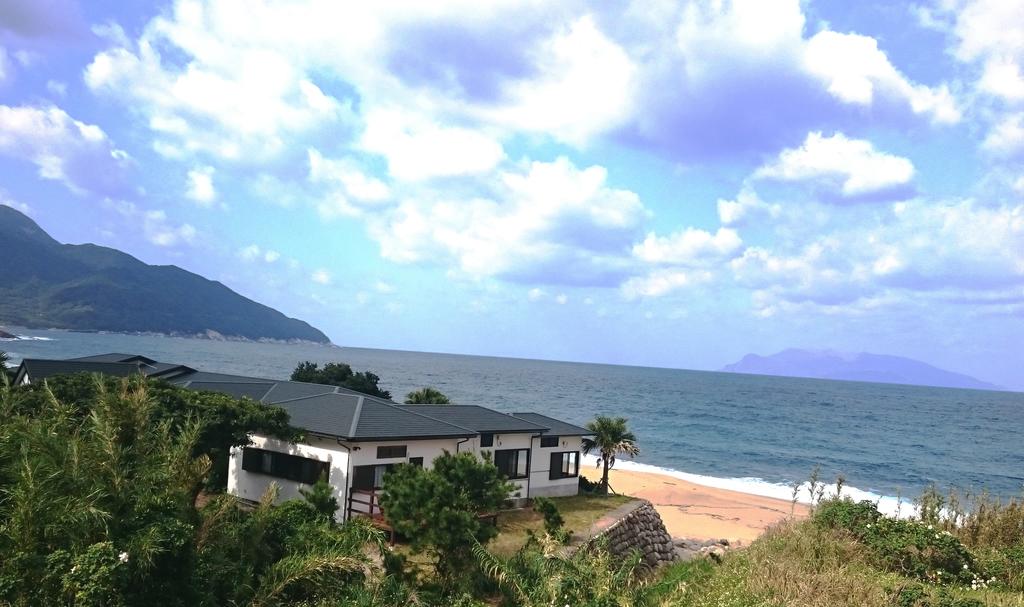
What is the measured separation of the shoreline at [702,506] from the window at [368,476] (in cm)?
1842

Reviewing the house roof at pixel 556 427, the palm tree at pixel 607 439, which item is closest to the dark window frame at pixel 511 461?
the house roof at pixel 556 427

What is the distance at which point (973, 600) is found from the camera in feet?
39.8

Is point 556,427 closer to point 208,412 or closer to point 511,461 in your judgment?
point 511,461

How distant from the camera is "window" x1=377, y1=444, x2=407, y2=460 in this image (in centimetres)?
2270

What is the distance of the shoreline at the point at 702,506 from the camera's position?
1423 inches

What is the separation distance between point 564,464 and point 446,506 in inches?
657

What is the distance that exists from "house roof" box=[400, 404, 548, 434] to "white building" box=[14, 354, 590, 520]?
5 centimetres

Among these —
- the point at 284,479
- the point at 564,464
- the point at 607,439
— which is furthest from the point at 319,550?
the point at 607,439

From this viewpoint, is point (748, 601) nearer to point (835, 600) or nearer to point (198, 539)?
point (835, 600)

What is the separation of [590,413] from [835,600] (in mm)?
85034

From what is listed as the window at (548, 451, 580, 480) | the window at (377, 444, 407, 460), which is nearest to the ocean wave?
the window at (548, 451, 580, 480)

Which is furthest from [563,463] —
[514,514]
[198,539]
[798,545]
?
[198,539]

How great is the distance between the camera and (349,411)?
958 inches

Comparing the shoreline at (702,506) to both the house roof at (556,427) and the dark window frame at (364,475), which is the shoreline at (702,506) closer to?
the house roof at (556,427)
